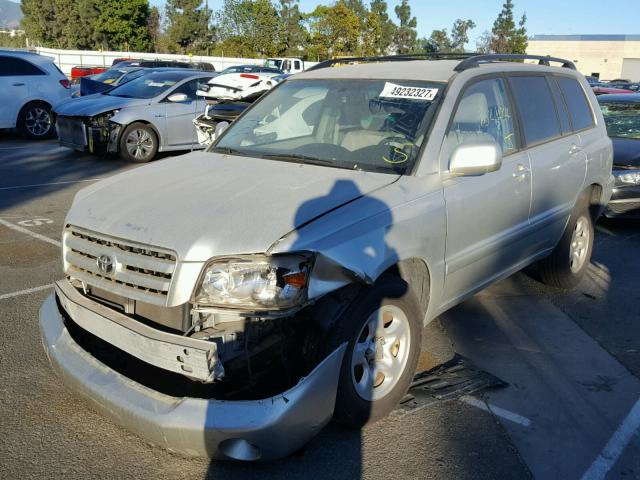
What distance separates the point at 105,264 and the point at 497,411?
2259 millimetres

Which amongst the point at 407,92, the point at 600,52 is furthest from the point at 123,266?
the point at 600,52

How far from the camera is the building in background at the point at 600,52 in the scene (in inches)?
3044

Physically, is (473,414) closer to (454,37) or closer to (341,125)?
(341,125)

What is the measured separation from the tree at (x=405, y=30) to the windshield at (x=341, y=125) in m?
88.9

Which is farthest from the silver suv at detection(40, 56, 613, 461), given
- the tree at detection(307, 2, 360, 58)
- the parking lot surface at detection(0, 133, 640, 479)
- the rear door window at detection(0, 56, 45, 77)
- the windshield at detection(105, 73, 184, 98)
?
the tree at detection(307, 2, 360, 58)

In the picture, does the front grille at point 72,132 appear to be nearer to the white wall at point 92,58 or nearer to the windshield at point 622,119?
the windshield at point 622,119

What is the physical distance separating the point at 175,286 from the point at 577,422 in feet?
7.63

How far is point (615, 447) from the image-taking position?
10.7 feet

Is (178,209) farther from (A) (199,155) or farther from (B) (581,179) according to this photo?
(B) (581,179)

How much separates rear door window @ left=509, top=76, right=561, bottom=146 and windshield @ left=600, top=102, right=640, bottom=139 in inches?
156

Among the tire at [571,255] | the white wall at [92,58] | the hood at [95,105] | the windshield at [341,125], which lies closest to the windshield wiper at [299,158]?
the windshield at [341,125]

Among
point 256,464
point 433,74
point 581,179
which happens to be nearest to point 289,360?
point 256,464

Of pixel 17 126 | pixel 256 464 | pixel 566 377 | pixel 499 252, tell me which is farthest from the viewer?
pixel 17 126

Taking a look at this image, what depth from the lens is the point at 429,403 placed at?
362cm
